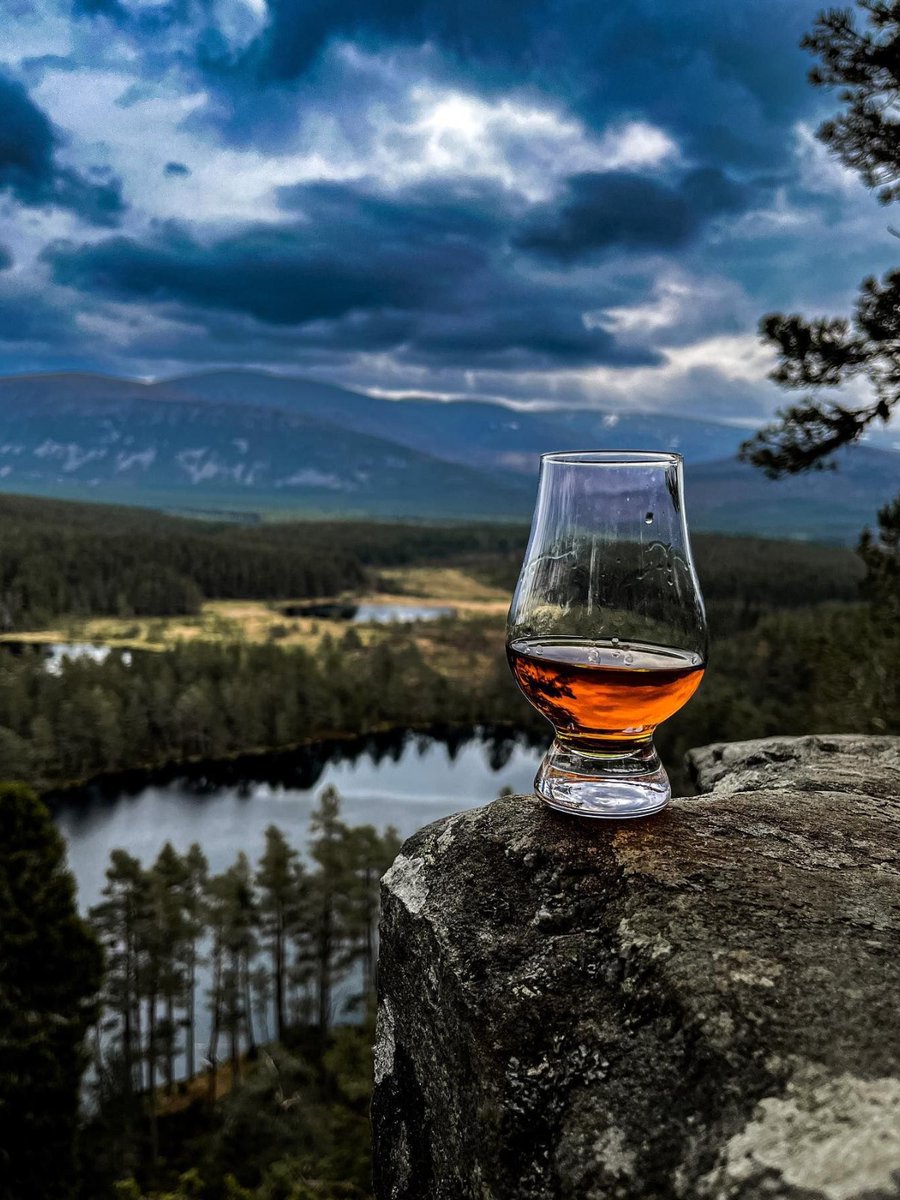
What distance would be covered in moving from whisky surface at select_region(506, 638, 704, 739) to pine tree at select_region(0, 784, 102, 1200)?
60.8 ft

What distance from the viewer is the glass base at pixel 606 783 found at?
174 cm

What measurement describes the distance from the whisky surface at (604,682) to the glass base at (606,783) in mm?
47

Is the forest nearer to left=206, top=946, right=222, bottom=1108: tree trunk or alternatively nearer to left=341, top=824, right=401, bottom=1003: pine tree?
left=341, top=824, right=401, bottom=1003: pine tree

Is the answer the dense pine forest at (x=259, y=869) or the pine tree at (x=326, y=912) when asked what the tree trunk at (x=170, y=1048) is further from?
the pine tree at (x=326, y=912)

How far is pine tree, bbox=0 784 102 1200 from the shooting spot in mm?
16438

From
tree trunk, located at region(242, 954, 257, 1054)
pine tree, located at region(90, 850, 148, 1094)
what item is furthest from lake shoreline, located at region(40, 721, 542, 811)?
pine tree, located at region(90, 850, 148, 1094)

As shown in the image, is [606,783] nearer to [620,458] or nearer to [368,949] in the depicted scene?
[620,458]

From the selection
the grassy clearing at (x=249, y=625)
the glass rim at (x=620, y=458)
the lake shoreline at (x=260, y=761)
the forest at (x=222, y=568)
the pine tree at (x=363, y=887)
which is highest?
the glass rim at (x=620, y=458)

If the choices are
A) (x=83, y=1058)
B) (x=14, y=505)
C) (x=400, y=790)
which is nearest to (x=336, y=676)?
(x=400, y=790)

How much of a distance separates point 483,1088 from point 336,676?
74.7 meters

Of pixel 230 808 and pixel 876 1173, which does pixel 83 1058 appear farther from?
pixel 230 808

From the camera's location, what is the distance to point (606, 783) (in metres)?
1.76

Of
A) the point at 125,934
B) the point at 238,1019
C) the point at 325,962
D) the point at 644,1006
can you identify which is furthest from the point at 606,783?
the point at 325,962

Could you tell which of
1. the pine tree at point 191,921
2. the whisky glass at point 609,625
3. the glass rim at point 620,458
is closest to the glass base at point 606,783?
the whisky glass at point 609,625
